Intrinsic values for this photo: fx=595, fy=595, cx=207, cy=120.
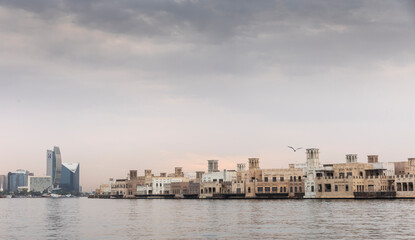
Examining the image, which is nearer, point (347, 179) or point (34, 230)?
point (34, 230)

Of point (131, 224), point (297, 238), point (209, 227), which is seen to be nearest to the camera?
point (297, 238)

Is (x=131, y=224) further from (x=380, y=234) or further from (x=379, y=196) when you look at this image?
(x=379, y=196)

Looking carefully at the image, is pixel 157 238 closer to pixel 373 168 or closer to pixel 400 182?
pixel 400 182

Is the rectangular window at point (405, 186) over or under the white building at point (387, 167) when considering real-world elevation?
under

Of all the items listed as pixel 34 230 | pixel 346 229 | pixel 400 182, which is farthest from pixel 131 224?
pixel 400 182

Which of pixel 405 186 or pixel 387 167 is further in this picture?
pixel 387 167

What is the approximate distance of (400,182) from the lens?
177 metres

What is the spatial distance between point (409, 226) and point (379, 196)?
111891 mm

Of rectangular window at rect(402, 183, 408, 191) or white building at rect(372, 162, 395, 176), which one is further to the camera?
white building at rect(372, 162, 395, 176)

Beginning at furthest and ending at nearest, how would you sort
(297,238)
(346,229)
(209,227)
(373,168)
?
(373,168), (209,227), (346,229), (297,238)

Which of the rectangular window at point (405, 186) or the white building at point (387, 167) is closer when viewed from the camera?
the rectangular window at point (405, 186)

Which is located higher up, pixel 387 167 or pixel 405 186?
pixel 387 167

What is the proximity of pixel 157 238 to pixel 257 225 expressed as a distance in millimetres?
19459

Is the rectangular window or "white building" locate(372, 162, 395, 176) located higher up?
"white building" locate(372, 162, 395, 176)
